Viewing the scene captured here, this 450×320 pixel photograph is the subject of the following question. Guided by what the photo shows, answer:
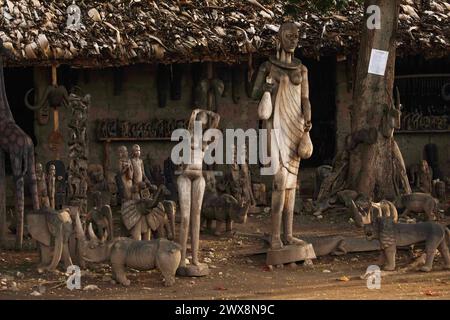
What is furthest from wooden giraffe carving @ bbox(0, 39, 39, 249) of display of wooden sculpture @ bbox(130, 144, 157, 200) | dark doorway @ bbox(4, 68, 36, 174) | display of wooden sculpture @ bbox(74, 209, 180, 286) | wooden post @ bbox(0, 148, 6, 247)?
dark doorway @ bbox(4, 68, 36, 174)

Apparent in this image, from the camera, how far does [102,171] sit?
1672 centimetres

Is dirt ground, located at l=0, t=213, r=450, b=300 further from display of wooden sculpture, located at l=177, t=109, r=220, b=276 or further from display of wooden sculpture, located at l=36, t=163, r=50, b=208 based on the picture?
display of wooden sculpture, located at l=36, t=163, r=50, b=208

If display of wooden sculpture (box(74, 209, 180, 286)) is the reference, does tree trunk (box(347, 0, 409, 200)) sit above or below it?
above

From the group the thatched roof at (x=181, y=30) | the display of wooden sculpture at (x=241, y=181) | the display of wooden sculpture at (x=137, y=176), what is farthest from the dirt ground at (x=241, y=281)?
the thatched roof at (x=181, y=30)

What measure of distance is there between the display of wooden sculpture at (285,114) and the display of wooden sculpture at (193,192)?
0.86 m

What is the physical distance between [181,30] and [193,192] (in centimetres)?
728

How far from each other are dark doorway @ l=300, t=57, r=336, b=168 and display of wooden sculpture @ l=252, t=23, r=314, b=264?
25.0 ft

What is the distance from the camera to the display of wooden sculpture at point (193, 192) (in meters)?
10.1

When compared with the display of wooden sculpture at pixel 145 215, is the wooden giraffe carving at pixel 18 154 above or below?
above

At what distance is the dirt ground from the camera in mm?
9273

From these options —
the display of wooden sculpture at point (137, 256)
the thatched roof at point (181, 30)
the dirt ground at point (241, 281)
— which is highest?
the thatched roof at point (181, 30)

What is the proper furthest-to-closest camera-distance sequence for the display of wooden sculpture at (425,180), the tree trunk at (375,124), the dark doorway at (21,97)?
the dark doorway at (21,97), the display of wooden sculpture at (425,180), the tree trunk at (375,124)

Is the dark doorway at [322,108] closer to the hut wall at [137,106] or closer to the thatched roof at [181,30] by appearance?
the hut wall at [137,106]

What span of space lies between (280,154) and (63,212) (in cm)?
251
